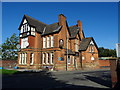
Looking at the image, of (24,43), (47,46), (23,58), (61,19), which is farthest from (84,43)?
(23,58)

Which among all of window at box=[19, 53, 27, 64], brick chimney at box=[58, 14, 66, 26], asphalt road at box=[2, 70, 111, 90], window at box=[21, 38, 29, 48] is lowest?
asphalt road at box=[2, 70, 111, 90]

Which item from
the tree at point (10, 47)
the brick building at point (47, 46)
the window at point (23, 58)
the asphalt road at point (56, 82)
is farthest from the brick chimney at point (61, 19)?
the tree at point (10, 47)

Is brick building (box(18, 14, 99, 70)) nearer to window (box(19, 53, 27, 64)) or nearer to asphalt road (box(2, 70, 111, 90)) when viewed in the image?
window (box(19, 53, 27, 64))

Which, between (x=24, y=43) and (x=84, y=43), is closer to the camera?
(x=24, y=43)

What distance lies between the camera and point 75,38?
3219 centimetres

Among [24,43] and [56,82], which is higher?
[24,43]

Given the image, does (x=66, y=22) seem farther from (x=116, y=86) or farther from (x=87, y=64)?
(x=116, y=86)

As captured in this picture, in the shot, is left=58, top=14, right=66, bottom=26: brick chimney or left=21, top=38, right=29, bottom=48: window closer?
left=21, top=38, right=29, bottom=48: window

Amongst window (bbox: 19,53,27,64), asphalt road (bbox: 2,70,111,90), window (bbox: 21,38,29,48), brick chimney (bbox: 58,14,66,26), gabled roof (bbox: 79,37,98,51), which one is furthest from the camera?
gabled roof (bbox: 79,37,98,51)

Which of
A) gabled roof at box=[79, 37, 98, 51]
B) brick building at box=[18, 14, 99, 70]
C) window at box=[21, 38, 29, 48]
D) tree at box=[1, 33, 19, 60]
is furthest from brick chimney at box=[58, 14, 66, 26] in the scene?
tree at box=[1, 33, 19, 60]

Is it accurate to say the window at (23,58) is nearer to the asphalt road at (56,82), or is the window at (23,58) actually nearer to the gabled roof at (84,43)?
the asphalt road at (56,82)

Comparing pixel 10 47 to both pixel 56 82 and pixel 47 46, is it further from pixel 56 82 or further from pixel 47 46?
pixel 56 82

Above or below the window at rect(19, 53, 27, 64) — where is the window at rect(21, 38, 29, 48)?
above

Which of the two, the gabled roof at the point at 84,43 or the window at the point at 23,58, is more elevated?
the gabled roof at the point at 84,43
